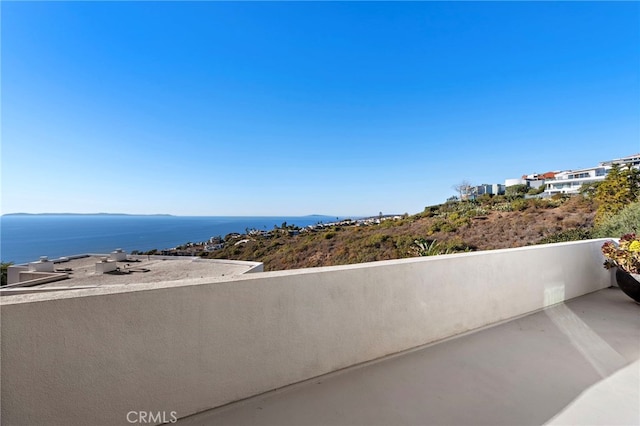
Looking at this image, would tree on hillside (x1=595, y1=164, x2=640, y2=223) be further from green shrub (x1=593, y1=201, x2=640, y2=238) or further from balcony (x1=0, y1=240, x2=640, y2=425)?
balcony (x1=0, y1=240, x2=640, y2=425)

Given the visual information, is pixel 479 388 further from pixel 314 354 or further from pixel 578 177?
pixel 578 177

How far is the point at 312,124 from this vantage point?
569 inches

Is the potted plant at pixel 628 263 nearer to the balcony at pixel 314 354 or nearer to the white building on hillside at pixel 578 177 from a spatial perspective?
the balcony at pixel 314 354

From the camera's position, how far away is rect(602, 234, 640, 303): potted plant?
2629mm

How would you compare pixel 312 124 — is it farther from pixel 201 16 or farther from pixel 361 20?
pixel 201 16

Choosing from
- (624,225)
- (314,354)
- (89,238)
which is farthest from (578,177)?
(89,238)

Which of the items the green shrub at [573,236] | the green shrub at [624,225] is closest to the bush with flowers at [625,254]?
the green shrub at [624,225]

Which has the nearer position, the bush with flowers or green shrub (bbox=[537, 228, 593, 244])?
the bush with flowers

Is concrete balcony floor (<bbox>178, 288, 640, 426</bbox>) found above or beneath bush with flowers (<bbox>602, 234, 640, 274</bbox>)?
beneath

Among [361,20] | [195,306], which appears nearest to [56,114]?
[361,20]

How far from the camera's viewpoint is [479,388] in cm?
147

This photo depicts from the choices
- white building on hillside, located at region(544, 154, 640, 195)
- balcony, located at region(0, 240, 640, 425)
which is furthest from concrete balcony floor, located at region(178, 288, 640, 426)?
white building on hillside, located at region(544, 154, 640, 195)

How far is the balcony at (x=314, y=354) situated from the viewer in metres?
1.00

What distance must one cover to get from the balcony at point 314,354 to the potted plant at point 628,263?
82 centimetres
